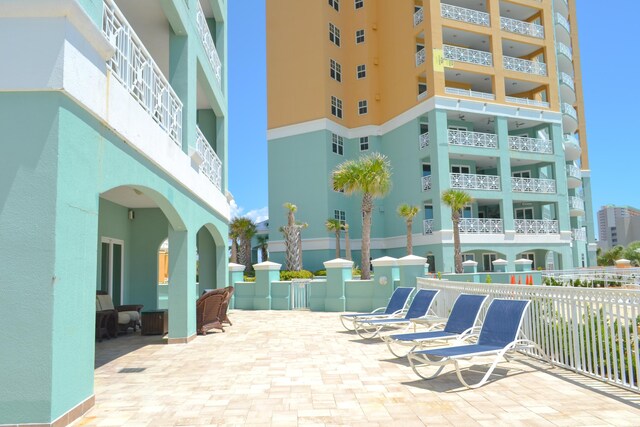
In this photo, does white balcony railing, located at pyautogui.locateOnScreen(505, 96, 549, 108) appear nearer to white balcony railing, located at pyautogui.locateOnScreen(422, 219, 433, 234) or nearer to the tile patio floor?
white balcony railing, located at pyautogui.locateOnScreen(422, 219, 433, 234)

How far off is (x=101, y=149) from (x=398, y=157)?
98.5ft

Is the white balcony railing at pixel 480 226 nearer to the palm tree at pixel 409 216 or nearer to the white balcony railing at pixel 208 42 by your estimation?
the palm tree at pixel 409 216

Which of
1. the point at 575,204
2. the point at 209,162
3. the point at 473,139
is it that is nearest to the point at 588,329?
the point at 209,162

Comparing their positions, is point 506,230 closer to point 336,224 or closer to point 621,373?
point 336,224

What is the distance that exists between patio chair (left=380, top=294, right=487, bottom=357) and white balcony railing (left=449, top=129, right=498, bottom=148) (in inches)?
955

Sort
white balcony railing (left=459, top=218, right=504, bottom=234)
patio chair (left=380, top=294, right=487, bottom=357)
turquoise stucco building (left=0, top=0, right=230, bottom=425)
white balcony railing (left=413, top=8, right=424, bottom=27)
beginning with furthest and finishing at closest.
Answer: white balcony railing (left=413, top=8, right=424, bottom=27)
white balcony railing (left=459, top=218, right=504, bottom=234)
patio chair (left=380, top=294, right=487, bottom=357)
turquoise stucco building (left=0, top=0, right=230, bottom=425)

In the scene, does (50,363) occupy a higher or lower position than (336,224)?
lower

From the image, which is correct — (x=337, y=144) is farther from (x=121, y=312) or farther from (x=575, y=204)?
(x=121, y=312)

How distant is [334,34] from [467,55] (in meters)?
10.6

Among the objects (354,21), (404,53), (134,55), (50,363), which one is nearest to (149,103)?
(134,55)

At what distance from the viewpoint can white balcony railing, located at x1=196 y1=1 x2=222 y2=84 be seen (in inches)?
518

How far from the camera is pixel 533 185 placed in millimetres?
32906

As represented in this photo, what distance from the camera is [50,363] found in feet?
15.8

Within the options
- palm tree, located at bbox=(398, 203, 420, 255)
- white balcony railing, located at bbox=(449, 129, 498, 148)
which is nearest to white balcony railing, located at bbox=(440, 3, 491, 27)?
white balcony railing, located at bbox=(449, 129, 498, 148)
